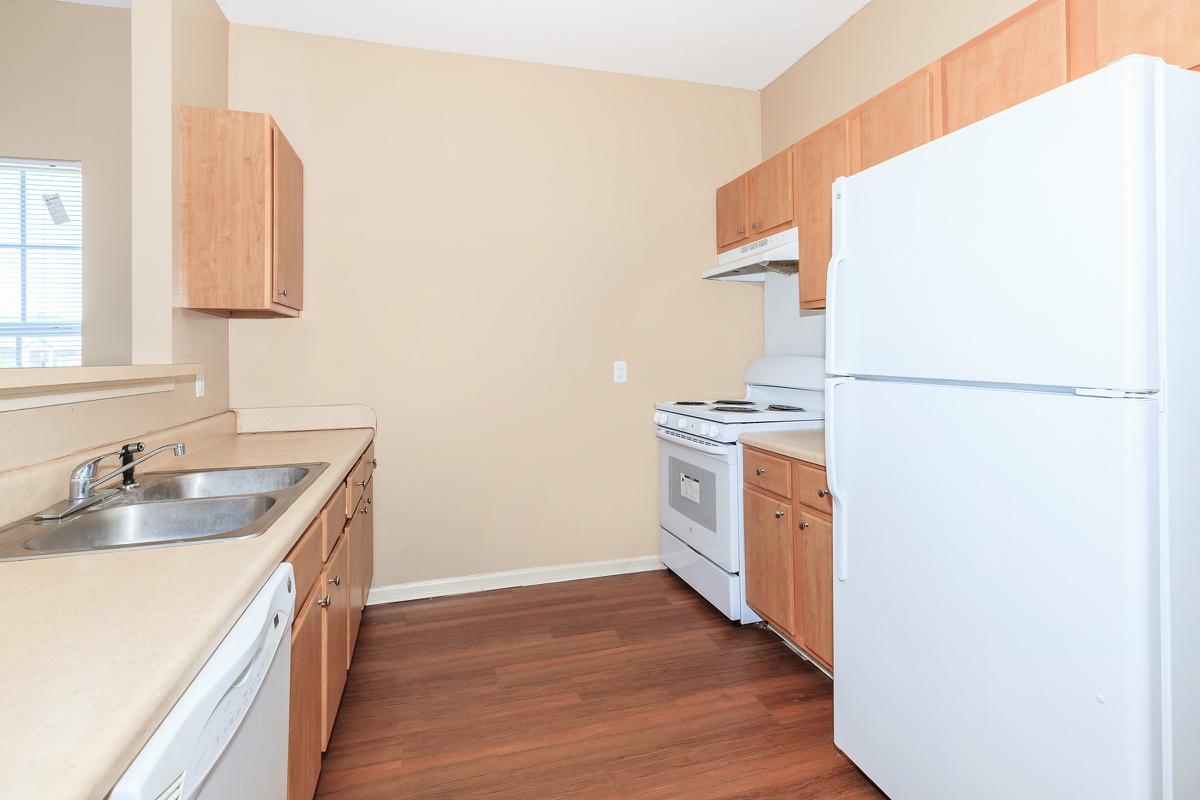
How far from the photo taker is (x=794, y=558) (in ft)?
7.47

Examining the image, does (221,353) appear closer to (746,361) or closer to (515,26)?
(515,26)

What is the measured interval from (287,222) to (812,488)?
2.43 metres

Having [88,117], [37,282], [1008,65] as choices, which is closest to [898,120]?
[1008,65]

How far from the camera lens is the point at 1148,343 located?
999 mm

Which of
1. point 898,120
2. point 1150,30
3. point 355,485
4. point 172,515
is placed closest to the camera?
point 1150,30

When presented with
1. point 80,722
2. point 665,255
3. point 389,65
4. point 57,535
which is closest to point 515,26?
point 389,65

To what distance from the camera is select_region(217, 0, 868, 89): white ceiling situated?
2680 mm

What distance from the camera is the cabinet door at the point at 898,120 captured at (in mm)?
1944

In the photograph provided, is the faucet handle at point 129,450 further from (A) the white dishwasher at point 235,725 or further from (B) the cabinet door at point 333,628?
(A) the white dishwasher at point 235,725

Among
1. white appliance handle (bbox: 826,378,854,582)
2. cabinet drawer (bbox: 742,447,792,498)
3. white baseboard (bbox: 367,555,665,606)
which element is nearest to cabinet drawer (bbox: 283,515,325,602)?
white appliance handle (bbox: 826,378,854,582)

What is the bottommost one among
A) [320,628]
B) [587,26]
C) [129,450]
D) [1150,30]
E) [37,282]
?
[320,628]

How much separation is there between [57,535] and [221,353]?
1641mm

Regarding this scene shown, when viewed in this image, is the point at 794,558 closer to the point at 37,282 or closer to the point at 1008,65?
the point at 1008,65

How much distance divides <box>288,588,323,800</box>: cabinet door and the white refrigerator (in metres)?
1.46
